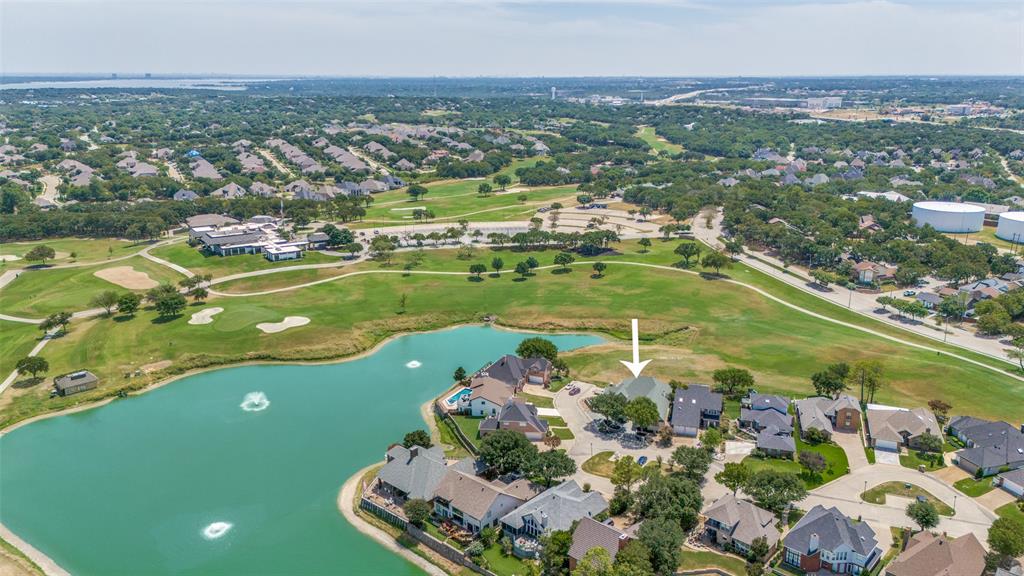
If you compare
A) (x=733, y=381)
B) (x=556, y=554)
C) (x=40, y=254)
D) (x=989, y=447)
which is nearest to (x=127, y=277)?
(x=40, y=254)

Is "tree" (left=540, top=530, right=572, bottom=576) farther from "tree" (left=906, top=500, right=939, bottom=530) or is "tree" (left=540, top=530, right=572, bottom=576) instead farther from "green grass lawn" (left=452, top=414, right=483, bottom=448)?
"tree" (left=906, top=500, right=939, bottom=530)

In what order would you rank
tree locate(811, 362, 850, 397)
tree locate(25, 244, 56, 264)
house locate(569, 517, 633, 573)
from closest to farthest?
house locate(569, 517, 633, 573)
tree locate(811, 362, 850, 397)
tree locate(25, 244, 56, 264)

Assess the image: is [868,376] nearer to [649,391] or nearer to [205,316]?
[649,391]

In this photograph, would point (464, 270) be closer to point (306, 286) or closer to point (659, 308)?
point (306, 286)

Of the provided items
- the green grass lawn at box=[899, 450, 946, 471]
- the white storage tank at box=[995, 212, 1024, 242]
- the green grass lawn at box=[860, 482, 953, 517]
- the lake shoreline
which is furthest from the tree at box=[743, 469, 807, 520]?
the white storage tank at box=[995, 212, 1024, 242]

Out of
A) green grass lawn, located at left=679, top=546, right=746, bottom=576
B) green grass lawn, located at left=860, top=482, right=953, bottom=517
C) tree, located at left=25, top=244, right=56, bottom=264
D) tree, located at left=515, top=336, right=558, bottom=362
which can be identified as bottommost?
green grass lawn, located at left=679, top=546, right=746, bottom=576

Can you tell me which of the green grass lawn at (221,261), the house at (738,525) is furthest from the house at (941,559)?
the green grass lawn at (221,261)
